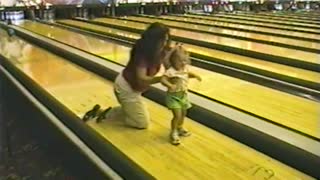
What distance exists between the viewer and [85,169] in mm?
2395

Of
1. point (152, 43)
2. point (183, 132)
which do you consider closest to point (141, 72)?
point (152, 43)

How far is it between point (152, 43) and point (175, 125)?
0.43m

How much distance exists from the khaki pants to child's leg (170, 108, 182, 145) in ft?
0.69

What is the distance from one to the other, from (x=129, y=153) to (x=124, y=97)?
1.10ft

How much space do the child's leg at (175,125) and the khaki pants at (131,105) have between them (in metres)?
0.21

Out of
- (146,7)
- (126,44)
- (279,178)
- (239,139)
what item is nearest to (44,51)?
(126,44)

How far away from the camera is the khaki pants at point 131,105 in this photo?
2311 mm

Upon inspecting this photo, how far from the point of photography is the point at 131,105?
7.68 feet

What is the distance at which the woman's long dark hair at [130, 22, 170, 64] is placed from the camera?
2107 mm

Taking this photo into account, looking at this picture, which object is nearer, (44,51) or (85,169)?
(85,169)

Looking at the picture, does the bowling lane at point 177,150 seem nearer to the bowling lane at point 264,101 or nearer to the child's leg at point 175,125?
the child's leg at point 175,125

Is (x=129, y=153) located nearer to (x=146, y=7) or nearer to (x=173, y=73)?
(x=173, y=73)

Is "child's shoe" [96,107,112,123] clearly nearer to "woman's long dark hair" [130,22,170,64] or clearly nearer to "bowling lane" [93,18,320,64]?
"woman's long dark hair" [130,22,170,64]

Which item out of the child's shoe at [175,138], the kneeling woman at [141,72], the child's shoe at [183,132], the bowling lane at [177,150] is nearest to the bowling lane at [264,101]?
→ the bowling lane at [177,150]
